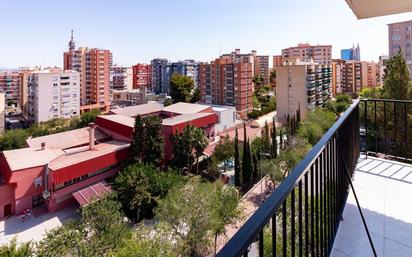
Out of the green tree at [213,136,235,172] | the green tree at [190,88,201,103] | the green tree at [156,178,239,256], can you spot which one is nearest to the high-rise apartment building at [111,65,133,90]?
the green tree at [190,88,201,103]

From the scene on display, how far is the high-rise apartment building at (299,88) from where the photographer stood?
2900cm

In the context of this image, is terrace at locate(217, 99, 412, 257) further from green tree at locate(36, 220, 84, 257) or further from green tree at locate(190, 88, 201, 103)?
green tree at locate(190, 88, 201, 103)

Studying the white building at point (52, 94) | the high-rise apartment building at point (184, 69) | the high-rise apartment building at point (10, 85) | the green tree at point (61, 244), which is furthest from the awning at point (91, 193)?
the high-rise apartment building at point (10, 85)

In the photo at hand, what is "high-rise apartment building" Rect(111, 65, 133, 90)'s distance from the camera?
5516cm

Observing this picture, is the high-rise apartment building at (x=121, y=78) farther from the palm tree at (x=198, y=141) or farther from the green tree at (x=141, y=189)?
the green tree at (x=141, y=189)

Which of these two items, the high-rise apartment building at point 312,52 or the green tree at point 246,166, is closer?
the green tree at point 246,166

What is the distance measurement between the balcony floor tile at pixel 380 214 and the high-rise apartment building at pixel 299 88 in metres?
27.4

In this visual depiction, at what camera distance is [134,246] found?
7.90 metres

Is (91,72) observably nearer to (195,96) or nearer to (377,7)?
(195,96)

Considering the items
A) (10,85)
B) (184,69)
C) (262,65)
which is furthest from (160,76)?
(10,85)

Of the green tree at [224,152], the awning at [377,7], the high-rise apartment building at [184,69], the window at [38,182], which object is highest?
the high-rise apartment building at [184,69]

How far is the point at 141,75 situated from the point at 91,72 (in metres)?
19.6

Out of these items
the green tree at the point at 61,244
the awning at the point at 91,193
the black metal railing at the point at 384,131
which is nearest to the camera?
the black metal railing at the point at 384,131

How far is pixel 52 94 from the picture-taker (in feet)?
108
